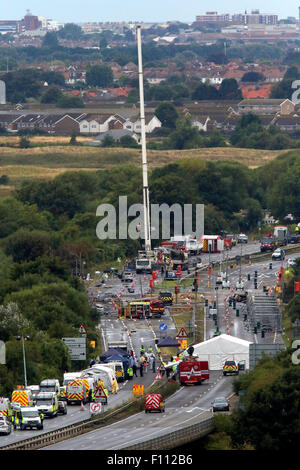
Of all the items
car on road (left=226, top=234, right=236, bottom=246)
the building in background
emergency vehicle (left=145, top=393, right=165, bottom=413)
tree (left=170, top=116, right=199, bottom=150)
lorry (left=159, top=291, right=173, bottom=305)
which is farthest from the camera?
the building in background

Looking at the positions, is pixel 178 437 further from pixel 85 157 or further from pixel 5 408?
pixel 85 157

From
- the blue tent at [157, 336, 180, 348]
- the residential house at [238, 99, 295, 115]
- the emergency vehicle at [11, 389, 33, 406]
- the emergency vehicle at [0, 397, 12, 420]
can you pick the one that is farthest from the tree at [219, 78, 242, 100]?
the emergency vehicle at [0, 397, 12, 420]

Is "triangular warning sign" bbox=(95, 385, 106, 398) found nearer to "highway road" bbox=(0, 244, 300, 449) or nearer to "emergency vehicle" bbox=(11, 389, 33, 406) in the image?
"highway road" bbox=(0, 244, 300, 449)

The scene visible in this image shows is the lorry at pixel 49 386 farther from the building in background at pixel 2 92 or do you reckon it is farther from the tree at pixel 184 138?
the building in background at pixel 2 92

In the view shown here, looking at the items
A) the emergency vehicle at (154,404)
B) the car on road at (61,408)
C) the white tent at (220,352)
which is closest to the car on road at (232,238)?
the white tent at (220,352)

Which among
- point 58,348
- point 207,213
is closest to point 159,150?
point 207,213

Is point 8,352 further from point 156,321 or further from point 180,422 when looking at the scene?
point 156,321

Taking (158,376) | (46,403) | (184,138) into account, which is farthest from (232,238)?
(184,138)
